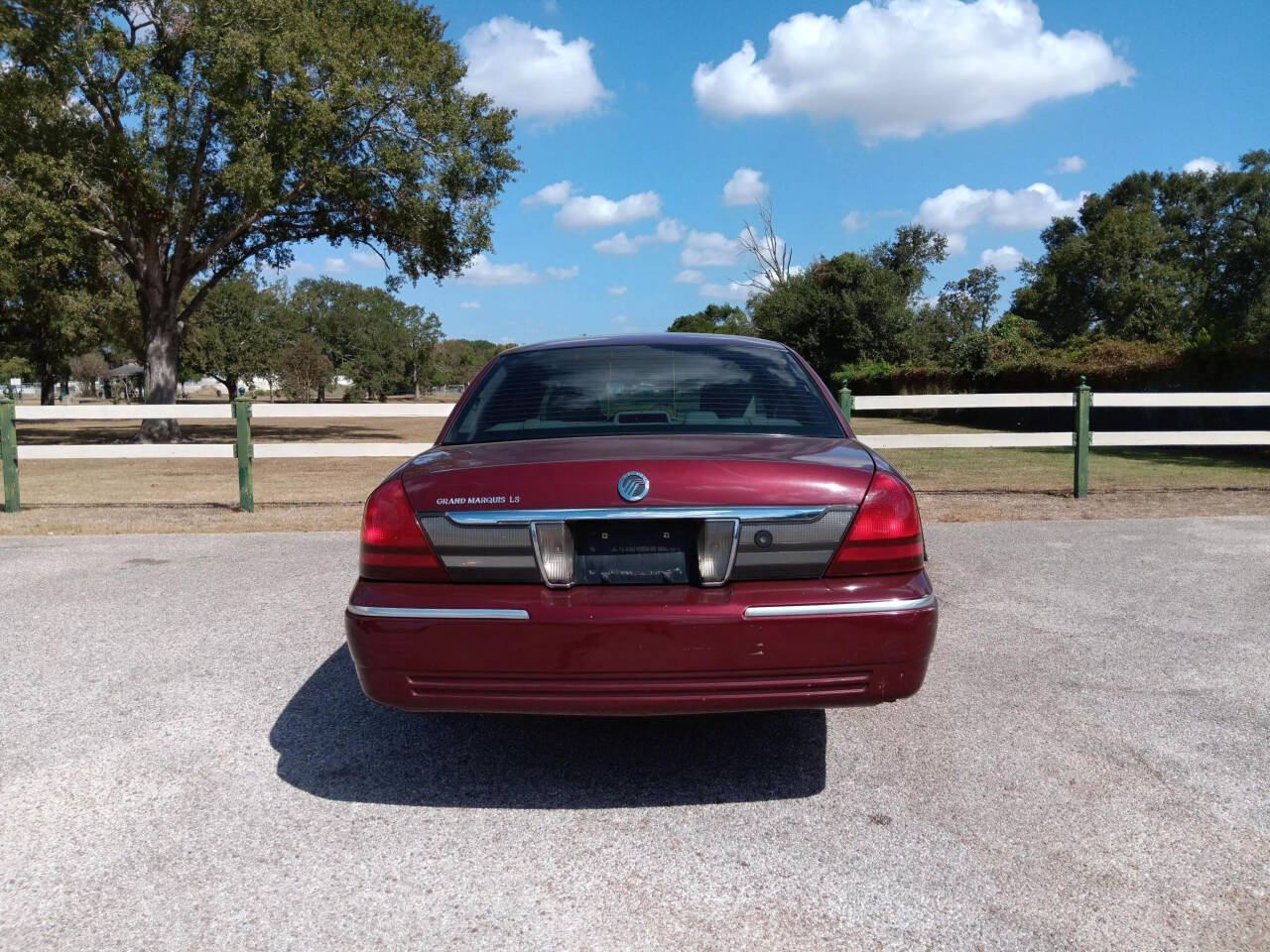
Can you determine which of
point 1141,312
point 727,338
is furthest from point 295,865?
point 1141,312

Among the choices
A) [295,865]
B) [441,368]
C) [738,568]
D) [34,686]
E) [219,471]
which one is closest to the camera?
[295,865]

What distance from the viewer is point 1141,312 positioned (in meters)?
55.2

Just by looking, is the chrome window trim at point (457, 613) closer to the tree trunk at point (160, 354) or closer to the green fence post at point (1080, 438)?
the green fence post at point (1080, 438)

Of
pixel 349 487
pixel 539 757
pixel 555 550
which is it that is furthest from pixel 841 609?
pixel 349 487

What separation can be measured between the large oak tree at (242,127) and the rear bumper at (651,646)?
19.9 m

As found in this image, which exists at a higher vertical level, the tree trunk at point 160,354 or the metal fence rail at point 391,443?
the tree trunk at point 160,354

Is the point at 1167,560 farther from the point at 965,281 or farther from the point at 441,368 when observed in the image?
the point at 441,368

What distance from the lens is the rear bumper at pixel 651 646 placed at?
9.52 ft

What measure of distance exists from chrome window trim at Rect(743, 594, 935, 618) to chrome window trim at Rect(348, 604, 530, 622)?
67 centimetres

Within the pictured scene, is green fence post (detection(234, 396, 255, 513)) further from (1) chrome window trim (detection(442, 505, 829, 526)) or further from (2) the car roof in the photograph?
(1) chrome window trim (detection(442, 505, 829, 526))

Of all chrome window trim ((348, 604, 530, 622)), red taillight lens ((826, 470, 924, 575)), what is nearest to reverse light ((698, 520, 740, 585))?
red taillight lens ((826, 470, 924, 575))

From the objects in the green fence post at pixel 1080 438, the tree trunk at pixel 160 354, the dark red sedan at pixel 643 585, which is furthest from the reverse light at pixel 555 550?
the tree trunk at pixel 160 354

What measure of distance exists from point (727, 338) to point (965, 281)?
2570 inches

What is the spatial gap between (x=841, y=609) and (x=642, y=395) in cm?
137
